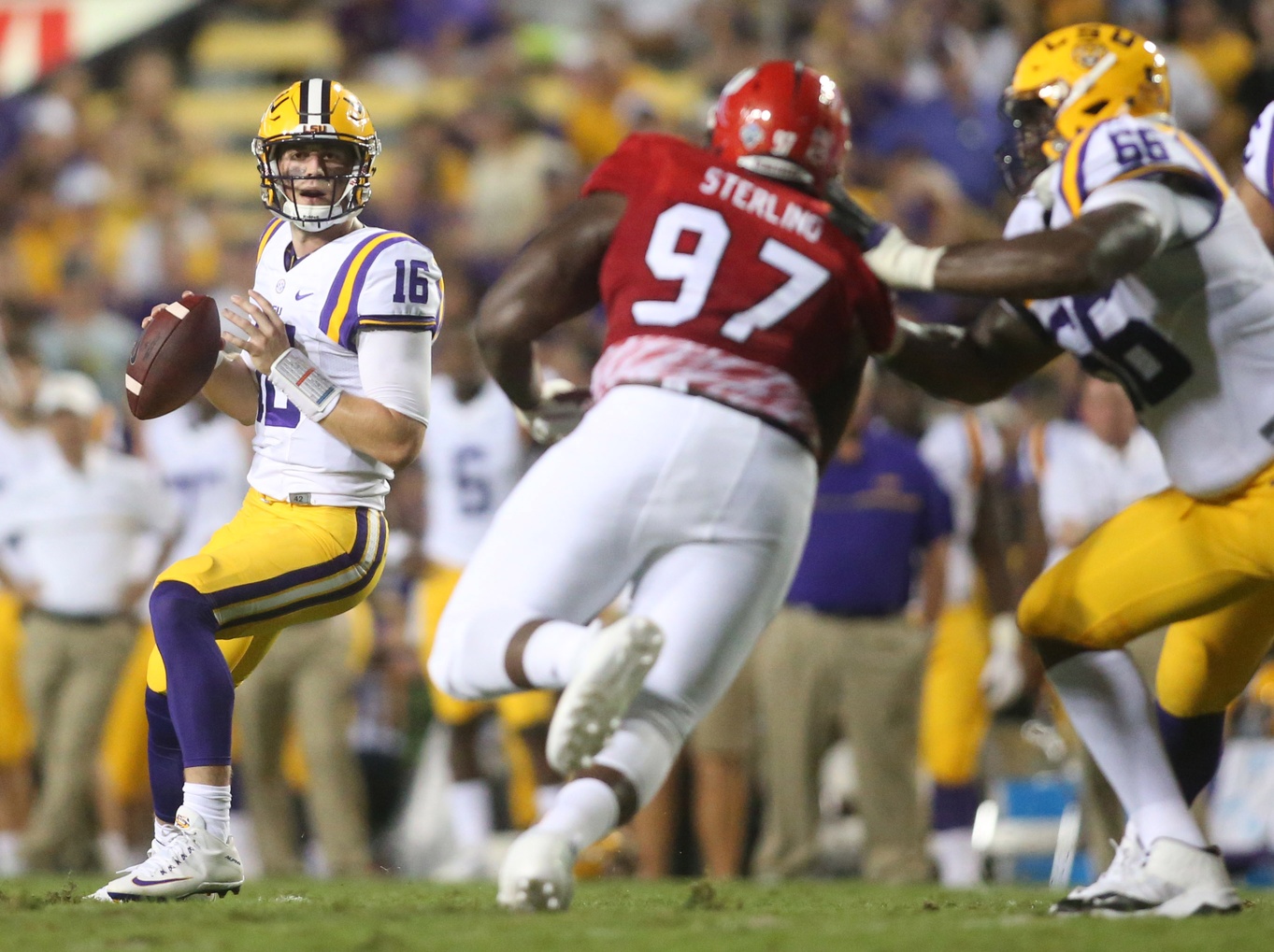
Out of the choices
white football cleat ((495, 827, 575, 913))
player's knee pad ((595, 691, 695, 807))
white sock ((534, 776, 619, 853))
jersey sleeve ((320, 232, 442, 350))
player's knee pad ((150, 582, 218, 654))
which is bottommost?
white football cleat ((495, 827, 575, 913))

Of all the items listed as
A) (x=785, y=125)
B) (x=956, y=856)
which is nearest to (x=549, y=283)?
(x=785, y=125)

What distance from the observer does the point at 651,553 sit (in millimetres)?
3801

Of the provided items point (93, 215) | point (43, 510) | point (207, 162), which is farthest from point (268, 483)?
point (207, 162)

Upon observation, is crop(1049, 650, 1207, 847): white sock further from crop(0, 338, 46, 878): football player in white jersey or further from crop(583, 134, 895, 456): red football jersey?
crop(0, 338, 46, 878): football player in white jersey

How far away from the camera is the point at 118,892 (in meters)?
4.24

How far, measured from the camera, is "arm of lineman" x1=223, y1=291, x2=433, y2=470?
4418mm

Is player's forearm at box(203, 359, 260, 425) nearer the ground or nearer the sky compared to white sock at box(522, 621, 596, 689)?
nearer the sky

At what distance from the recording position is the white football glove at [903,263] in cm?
383

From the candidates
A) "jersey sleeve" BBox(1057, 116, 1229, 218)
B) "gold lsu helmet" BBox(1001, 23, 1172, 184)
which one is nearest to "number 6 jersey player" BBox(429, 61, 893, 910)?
"jersey sleeve" BBox(1057, 116, 1229, 218)

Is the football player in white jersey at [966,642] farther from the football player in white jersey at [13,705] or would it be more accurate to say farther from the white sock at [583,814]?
the white sock at [583,814]

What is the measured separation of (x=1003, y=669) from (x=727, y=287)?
14.3 ft

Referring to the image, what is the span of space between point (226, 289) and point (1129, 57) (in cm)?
560

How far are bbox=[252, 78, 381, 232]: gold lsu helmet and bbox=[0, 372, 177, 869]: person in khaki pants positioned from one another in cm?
362

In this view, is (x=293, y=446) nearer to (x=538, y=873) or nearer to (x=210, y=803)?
(x=210, y=803)
